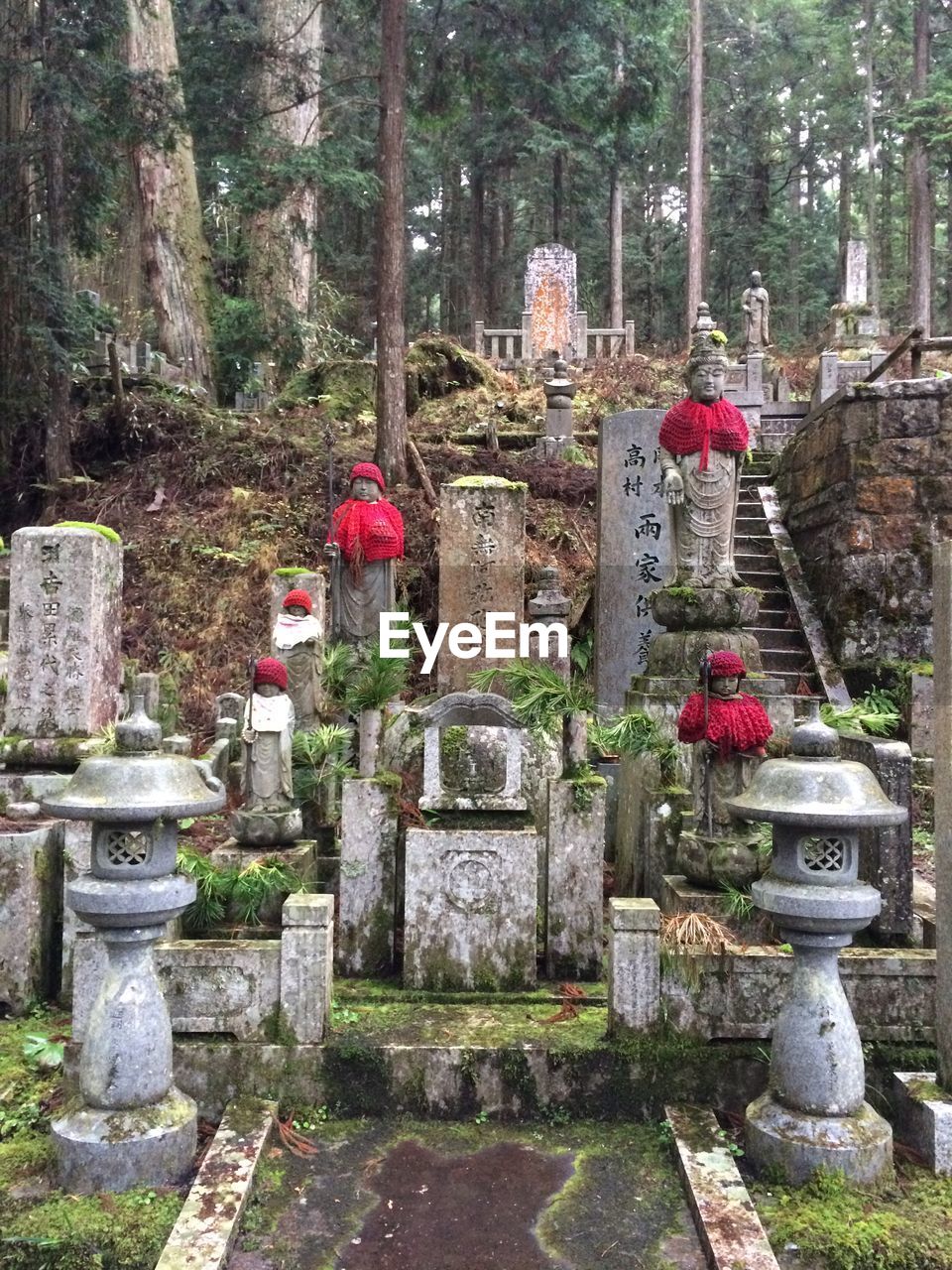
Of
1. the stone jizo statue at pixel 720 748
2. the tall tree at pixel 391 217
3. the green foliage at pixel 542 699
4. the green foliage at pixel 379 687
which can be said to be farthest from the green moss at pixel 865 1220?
the tall tree at pixel 391 217

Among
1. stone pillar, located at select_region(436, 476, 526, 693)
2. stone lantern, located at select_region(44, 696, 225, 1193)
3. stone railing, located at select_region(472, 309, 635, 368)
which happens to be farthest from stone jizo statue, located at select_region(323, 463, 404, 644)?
stone railing, located at select_region(472, 309, 635, 368)

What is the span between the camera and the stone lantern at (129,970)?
3217 millimetres

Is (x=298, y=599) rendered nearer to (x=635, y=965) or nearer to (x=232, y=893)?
(x=232, y=893)

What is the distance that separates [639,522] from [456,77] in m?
7.91

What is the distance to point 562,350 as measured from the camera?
2312cm

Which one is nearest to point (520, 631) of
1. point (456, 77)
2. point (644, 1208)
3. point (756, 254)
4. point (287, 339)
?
point (644, 1208)

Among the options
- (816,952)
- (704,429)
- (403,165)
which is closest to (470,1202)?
(816,952)

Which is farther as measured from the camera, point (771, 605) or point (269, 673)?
point (771, 605)

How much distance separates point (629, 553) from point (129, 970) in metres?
7.22

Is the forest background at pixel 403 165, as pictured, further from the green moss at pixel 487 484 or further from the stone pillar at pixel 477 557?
the stone pillar at pixel 477 557

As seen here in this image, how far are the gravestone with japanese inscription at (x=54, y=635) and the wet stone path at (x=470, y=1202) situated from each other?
3.47m

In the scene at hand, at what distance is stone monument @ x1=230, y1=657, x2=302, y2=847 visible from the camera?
5.22 m

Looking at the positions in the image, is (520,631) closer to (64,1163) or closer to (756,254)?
(64,1163)

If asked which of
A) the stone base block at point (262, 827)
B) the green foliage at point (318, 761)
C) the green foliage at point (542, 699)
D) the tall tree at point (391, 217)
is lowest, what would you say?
the stone base block at point (262, 827)
